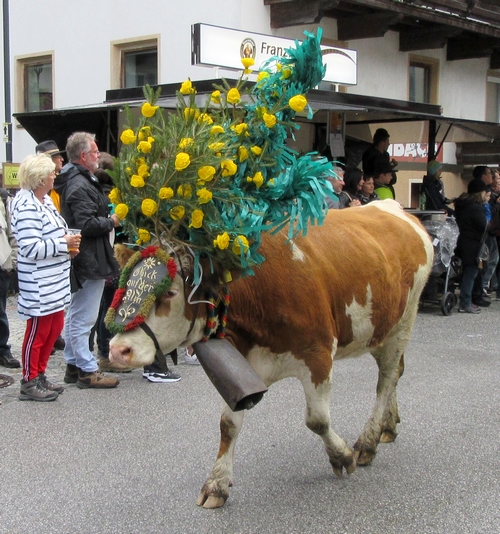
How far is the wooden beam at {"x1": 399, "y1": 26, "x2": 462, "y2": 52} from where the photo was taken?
1506cm

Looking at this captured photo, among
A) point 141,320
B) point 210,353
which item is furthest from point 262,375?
point 141,320

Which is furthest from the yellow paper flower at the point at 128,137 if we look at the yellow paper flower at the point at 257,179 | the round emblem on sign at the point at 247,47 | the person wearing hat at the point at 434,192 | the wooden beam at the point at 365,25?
the wooden beam at the point at 365,25

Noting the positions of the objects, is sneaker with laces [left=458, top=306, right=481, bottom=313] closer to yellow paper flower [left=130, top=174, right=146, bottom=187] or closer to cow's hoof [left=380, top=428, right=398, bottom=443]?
cow's hoof [left=380, top=428, right=398, bottom=443]

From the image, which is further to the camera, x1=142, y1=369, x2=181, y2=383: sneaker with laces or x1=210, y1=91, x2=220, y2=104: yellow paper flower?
x1=142, y1=369, x2=181, y2=383: sneaker with laces

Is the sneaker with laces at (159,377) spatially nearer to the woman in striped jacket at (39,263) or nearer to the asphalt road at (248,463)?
the asphalt road at (248,463)

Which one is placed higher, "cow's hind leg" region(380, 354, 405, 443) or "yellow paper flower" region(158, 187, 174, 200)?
"yellow paper flower" region(158, 187, 174, 200)

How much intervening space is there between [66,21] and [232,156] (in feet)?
41.4

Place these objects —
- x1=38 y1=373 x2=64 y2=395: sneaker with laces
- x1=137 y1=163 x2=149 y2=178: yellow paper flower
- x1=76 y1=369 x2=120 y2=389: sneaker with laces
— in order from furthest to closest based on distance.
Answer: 1. x1=76 y1=369 x2=120 y2=389: sneaker with laces
2. x1=38 y1=373 x2=64 y2=395: sneaker with laces
3. x1=137 y1=163 x2=149 y2=178: yellow paper flower

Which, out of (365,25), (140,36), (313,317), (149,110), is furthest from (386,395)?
(140,36)

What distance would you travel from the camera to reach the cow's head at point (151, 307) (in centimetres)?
335

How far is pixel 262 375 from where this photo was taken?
4.00m

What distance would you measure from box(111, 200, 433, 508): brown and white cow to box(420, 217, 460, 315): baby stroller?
5.48 metres

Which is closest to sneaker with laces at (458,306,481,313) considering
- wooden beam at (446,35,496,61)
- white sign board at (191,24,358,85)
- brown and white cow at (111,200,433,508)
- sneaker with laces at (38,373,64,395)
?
white sign board at (191,24,358,85)

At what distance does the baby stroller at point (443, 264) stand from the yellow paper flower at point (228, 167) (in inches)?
280
